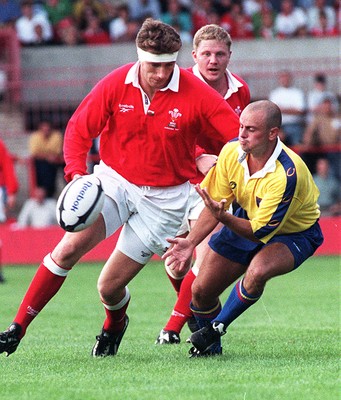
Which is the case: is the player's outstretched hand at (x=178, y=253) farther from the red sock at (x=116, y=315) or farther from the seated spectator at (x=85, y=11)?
the seated spectator at (x=85, y=11)

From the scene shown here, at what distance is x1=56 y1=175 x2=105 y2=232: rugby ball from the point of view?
21.9 feet

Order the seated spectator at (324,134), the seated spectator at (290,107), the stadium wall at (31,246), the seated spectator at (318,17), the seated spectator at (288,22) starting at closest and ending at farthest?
the stadium wall at (31,246) → the seated spectator at (324,134) → the seated spectator at (290,107) → the seated spectator at (288,22) → the seated spectator at (318,17)

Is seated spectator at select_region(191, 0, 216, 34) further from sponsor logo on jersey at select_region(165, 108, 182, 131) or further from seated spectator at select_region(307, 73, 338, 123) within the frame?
sponsor logo on jersey at select_region(165, 108, 182, 131)

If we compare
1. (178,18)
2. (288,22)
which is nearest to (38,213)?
(178,18)

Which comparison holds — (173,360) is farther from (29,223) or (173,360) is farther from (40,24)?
(40,24)

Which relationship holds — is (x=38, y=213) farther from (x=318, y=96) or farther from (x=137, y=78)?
(x=137, y=78)

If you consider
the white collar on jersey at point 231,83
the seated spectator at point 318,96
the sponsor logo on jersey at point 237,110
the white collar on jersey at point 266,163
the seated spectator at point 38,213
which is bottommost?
the seated spectator at point 38,213

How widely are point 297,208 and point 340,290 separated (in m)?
5.70

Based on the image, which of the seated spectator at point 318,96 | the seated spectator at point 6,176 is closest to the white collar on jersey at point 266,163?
the seated spectator at point 6,176

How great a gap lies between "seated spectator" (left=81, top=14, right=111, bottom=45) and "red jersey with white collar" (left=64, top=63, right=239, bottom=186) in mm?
14131

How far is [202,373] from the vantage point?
627 centimetres

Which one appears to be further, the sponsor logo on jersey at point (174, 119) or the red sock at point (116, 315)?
the red sock at point (116, 315)

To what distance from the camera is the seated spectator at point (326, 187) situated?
17750 millimetres

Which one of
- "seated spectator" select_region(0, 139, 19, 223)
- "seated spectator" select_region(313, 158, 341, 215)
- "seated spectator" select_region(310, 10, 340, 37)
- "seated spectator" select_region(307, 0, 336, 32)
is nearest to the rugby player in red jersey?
"seated spectator" select_region(0, 139, 19, 223)
